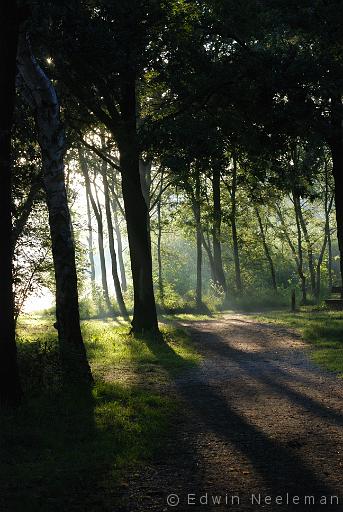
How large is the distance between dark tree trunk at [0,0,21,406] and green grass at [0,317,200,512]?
511 millimetres

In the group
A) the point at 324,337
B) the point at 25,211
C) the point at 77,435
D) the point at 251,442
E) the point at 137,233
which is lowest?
the point at 251,442

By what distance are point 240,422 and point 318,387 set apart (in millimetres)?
3099

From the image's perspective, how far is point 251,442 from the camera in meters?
7.86

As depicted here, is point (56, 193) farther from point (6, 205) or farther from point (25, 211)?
point (25, 211)

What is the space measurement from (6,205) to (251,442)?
15.9ft

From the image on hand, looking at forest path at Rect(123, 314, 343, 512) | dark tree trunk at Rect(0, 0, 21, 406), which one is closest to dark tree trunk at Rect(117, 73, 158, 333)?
forest path at Rect(123, 314, 343, 512)

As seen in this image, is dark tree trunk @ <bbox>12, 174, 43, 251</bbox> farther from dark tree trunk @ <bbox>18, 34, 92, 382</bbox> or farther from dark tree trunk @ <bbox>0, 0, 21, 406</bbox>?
dark tree trunk @ <bbox>0, 0, 21, 406</bbox>

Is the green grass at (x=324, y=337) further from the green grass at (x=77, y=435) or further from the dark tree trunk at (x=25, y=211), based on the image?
the dark tree trunk at (x=25, y=211)

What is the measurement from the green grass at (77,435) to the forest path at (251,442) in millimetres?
317

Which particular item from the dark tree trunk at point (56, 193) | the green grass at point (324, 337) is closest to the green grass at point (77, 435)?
the dark tree trunk at point (56, 193)

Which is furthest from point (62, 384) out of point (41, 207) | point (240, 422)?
point (41, 207)

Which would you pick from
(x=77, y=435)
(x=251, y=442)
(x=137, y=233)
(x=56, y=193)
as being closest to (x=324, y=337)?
→ (x=137, y=233)

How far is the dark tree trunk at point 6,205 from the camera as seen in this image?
8523mm

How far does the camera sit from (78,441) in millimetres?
7496
